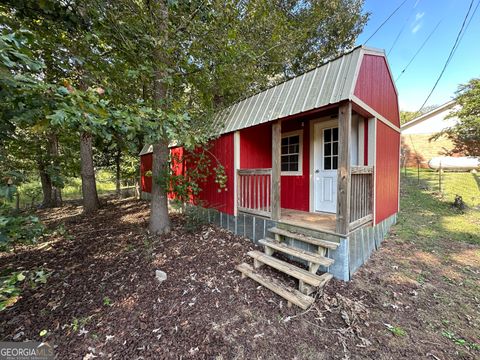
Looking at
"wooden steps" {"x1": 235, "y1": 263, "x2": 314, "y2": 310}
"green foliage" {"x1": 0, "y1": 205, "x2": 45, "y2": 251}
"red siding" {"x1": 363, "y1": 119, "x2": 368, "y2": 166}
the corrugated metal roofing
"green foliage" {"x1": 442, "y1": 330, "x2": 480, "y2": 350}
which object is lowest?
"green foliage" {"x1": 442, "y1": 330, "x2": 480, "y2": 350}

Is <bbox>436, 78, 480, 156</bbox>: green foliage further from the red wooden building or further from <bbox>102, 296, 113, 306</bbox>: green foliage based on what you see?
<bbox>102, 296, 113, 306</bbox>: green foliage

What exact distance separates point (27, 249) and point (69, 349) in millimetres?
3613

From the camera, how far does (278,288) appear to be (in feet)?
8.90

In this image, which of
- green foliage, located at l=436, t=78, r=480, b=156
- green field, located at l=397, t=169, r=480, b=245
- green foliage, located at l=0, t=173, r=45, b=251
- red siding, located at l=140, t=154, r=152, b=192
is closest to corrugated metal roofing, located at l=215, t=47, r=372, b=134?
green foliage, located at l=0, t=173, r=45, b=251

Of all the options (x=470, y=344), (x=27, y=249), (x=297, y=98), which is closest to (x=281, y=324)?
(x=470, y=344)

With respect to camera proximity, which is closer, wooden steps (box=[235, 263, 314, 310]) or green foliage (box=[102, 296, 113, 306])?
wooden steps (box=[235, 263, 314, 310])

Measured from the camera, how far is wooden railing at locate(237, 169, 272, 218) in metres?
4.19

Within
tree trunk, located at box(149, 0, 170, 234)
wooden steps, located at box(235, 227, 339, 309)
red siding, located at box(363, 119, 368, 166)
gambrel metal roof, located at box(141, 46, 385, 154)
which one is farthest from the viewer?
tree trunk, located at box(149, 0, 170, 234)

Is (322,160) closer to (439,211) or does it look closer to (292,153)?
(292,153)

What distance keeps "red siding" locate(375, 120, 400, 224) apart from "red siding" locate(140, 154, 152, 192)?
29.4 ft

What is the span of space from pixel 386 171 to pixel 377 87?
70.2 inches

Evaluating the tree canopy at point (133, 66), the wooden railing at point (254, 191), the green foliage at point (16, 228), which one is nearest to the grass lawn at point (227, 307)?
the wooden railing at point (254, 191)

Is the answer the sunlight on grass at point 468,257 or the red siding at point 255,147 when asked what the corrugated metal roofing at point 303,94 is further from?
the sunlight on grass at point 468,257

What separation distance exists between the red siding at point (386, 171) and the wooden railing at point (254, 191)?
6.95ft
